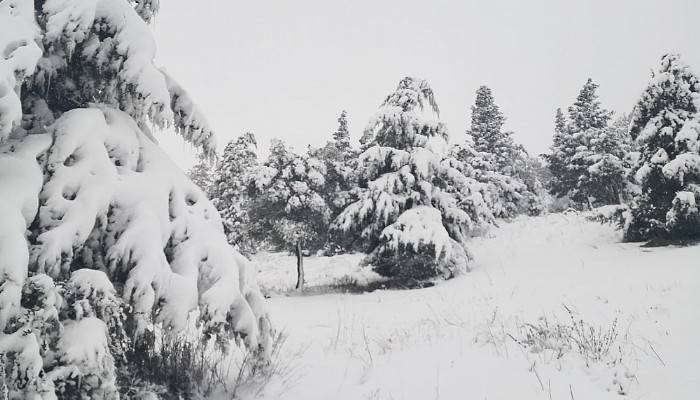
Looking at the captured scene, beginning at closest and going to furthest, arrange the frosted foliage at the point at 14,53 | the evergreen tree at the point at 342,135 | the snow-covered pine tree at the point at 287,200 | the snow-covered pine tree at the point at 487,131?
the frosted foliage at the point at 14,53
the snow-covered pine tree at the point at 287,200
the evergreen tree at the point at 342,135
the snow-covered pine tree at the point at 487,131

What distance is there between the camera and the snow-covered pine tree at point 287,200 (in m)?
16.5

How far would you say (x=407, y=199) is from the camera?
14.6m

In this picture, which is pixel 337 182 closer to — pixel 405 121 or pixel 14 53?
pixel 405 121

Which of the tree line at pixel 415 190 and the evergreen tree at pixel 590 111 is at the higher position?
the evergreen tree at pixel 590 111

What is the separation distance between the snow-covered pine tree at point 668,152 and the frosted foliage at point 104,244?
13.3m

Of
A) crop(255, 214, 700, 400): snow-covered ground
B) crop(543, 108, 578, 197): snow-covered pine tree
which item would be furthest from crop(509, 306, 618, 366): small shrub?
crop(543, 108, 578, 197): snow-covered pine tree

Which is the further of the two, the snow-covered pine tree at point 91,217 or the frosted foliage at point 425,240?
the frosted foliage at point 425,240

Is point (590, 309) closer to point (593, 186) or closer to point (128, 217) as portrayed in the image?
point (128, 217)

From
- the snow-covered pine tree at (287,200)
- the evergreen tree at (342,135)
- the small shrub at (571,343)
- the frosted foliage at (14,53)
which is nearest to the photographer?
the frosted foliage at (14,53)

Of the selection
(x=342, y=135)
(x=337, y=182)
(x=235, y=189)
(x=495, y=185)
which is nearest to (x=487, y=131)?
(x=495, y=185)

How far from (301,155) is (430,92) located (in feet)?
19.2

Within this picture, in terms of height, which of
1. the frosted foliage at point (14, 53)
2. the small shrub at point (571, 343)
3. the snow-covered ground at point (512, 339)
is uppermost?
the frosted foliage at point (14, 53)

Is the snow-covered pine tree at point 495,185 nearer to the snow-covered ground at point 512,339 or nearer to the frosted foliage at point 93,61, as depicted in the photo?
the snow-covered ground at point 512,339

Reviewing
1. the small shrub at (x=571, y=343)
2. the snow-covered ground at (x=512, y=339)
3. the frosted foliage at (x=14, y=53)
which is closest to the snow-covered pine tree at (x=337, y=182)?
the snow-covered ground at (x=512, y=339)
